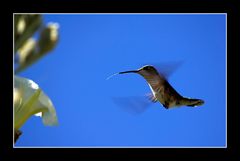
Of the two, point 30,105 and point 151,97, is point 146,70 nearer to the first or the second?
point 151,97

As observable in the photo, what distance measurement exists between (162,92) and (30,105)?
112 centimetres

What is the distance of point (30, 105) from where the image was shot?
1.61 meters

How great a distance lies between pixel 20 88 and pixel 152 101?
3.30ft

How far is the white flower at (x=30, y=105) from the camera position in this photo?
1.59 meters

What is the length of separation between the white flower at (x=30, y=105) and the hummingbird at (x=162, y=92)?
31.0 inches

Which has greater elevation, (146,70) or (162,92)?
(146,70)

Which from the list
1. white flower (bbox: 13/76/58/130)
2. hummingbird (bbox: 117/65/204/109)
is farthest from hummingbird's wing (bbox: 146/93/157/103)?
white flower (bbox: 13/76/58/130)

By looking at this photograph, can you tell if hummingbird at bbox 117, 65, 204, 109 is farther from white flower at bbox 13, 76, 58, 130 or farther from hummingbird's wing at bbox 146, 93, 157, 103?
white flower at bbox 13, 76, 58, 130

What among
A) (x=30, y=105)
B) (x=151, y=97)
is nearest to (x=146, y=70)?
(x=151, y=97)

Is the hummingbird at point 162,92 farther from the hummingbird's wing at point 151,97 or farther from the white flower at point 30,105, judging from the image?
the white flower at point 30,105

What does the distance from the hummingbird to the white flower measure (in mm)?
788

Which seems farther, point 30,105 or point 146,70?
point 146,70

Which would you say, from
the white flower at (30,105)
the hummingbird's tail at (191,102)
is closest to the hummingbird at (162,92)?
the hummingbird's tail at (191,102)

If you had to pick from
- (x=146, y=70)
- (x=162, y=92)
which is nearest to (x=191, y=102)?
(x=162, y=92)
